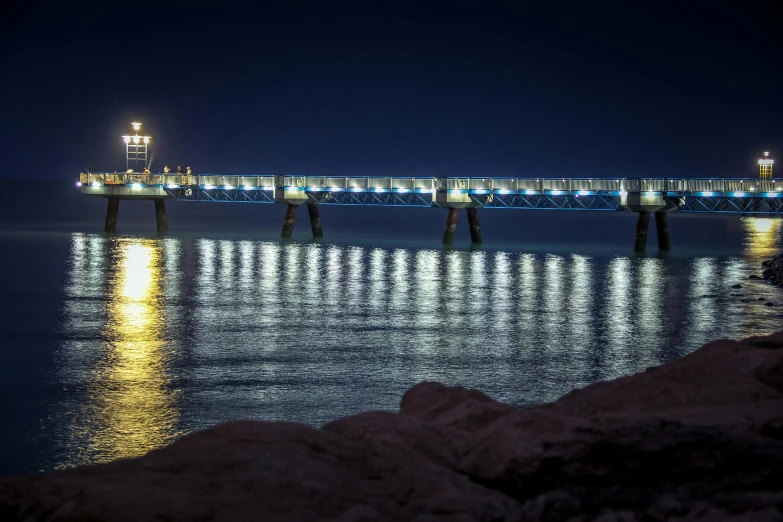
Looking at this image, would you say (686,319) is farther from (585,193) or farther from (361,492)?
(585,193)

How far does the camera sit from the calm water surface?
14302 millimetres

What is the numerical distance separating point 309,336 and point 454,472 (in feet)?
51.7

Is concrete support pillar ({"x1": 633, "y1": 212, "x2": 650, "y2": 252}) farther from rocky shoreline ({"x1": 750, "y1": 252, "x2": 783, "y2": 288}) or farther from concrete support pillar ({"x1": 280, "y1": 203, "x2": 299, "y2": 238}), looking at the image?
concrete support pillar ({"x1": 280, "y1": 203, "x2": 299, "y2": 238})

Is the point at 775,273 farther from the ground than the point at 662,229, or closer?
closer

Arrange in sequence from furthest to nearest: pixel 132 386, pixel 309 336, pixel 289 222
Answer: pixel 289 222 < pixel 309 336 < pixel 132 386

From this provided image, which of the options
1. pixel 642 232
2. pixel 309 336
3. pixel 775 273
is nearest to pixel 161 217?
pixel 642 232

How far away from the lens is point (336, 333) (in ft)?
73.7

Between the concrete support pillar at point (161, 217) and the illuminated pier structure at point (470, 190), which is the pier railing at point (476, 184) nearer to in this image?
the illuminated pier structure at point (470, 190)

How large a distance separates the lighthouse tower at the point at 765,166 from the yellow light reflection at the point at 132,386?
67.7m

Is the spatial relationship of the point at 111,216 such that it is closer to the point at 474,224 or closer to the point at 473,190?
the point at 474,224

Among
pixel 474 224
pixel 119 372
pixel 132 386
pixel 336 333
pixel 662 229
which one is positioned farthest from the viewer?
pixel 474 224

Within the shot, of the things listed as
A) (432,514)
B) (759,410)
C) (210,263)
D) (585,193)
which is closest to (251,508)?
(432,514)

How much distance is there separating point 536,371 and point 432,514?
1255cm

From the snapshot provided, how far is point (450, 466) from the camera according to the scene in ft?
21.8
